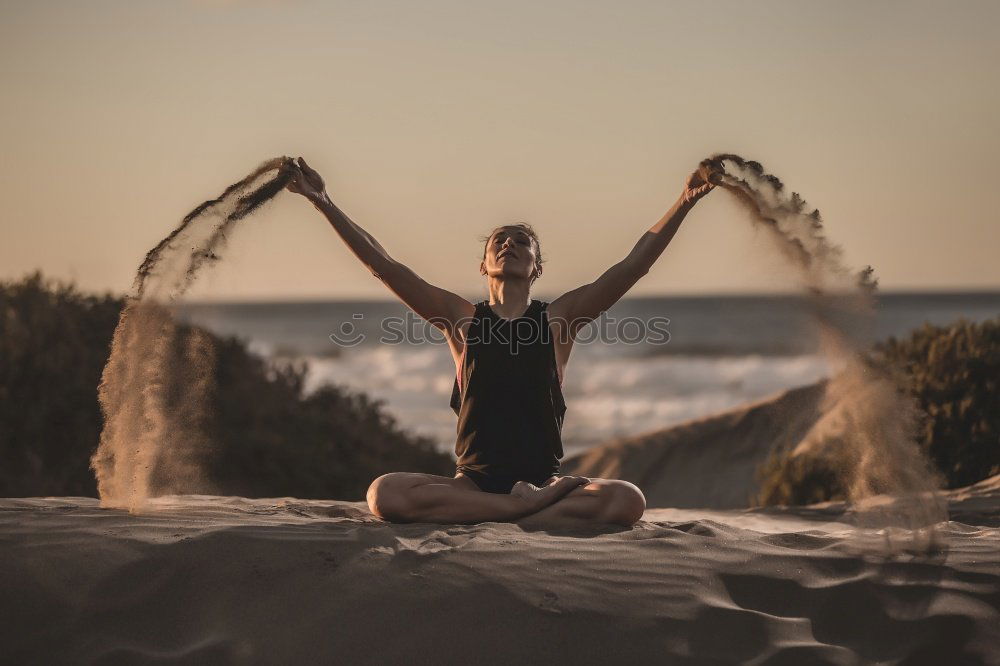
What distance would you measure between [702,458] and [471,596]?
8.05m

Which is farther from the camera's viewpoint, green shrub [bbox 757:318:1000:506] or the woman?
green shrub [bbox 757:318:1000:506]

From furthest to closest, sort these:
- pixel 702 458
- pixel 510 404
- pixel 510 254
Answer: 1. pixel 702 458
2. pixel 510 254
3. pixel 510 404

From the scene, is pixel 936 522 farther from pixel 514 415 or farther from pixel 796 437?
pixel 796 437

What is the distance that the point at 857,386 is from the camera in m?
5.17

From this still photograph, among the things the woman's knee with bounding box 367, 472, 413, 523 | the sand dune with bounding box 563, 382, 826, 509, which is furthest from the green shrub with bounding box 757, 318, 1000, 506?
the woman's knee with bounding box 367, 472, 413, 523

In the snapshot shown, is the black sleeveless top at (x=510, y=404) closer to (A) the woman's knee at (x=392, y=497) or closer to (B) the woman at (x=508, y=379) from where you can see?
(B) the woman at (x=508, y=379)

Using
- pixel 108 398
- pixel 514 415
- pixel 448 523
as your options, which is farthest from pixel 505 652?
pixel 108 398

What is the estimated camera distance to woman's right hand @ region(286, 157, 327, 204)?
5934 millimetres

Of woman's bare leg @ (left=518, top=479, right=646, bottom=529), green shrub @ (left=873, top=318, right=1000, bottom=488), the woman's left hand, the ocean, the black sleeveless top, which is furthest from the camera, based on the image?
the ocean

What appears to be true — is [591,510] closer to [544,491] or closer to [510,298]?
[544,491]

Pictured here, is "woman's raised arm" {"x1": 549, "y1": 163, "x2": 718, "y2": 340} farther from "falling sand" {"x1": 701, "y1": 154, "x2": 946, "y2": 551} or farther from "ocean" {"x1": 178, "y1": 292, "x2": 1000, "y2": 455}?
"ocean" {"x1": 178, "y1": 292, "x2": 1000, "y2": 455}

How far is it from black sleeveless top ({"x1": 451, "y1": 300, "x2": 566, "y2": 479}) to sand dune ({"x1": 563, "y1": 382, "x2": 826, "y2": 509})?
5.86m

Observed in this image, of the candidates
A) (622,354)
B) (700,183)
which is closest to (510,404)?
(700,183)

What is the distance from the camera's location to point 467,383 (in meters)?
5.73
